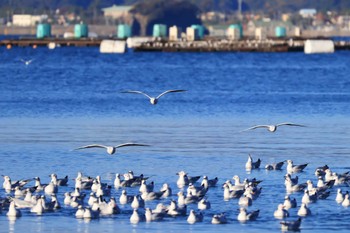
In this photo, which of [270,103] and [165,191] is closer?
[165,191]

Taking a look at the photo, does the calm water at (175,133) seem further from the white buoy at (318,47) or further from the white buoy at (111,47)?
the white buoy at (111,47)

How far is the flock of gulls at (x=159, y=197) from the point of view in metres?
28.4

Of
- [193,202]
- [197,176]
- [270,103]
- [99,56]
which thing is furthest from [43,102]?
[99,56]

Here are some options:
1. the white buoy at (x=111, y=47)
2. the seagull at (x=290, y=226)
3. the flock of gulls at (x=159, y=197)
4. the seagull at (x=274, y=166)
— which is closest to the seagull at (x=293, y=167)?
the flock of gulls at (x=159, y=197)

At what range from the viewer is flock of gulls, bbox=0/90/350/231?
28359 millimetres

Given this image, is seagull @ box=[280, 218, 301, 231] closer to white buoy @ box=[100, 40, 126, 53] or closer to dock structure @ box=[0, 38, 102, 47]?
white buoy @ box=[100, 40, 126, 53]

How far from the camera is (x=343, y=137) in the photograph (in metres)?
44.5

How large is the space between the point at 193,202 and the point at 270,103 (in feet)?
113

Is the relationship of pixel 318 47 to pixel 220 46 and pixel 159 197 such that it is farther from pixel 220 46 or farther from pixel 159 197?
pixel 159 197

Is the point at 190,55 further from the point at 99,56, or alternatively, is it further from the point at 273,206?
the point at 273,206

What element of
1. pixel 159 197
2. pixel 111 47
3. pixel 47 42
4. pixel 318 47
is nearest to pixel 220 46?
pixel 318 47

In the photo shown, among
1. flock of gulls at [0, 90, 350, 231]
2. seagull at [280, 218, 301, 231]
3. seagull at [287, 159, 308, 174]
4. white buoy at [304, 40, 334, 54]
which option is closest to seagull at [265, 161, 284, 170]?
seagull at [287, 159, 308, 174]

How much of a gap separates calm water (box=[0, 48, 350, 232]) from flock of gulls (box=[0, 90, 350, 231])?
191 mm

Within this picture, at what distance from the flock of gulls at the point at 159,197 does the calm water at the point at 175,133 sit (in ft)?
0.63
